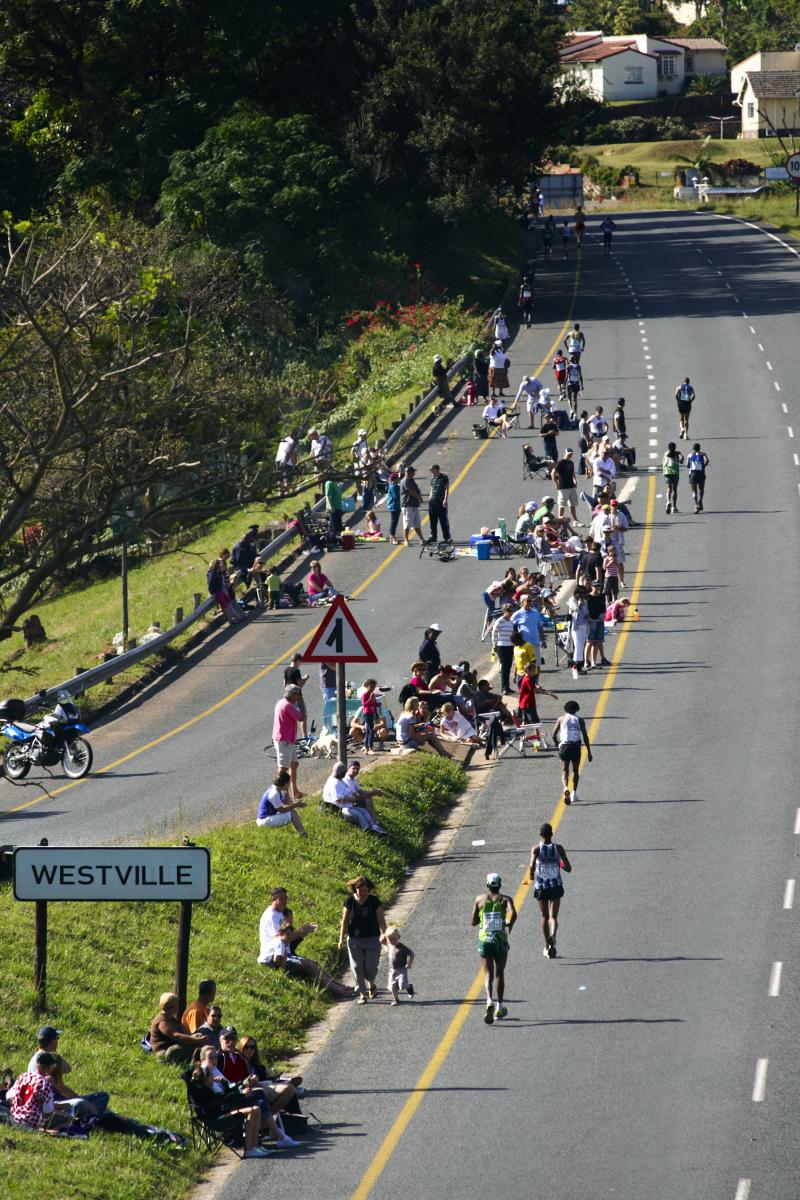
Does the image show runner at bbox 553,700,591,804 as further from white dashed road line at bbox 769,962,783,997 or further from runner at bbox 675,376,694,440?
runner at bbox 675,376,694,440

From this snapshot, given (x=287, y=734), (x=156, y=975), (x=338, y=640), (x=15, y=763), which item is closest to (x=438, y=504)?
(x=15, y=763)

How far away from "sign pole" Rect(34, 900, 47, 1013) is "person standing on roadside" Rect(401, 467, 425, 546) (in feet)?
83.9

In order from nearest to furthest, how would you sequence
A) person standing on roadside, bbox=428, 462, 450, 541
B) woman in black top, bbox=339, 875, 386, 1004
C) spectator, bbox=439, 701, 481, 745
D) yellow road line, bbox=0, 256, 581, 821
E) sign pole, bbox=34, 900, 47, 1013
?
sign pole, bbox=34, 900, 47, 1013 < woman in black top, bbox=339, 875, 386, 1004 < yellow road line, bbox=0, 256, 581, 821 < spectator, bbox=439, 701, 481, 745 < person standing on roadside, bbox=428, 462, 450, 541

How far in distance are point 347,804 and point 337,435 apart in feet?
110

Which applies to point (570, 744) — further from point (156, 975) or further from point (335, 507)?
point (335, 507)

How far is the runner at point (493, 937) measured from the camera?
18.8 metres

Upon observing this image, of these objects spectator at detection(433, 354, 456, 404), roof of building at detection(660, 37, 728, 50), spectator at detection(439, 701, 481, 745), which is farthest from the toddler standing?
roof of building at detection(660, 37, 728, 50)

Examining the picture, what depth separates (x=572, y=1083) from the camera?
1706 centimetres

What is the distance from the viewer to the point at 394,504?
4453cm

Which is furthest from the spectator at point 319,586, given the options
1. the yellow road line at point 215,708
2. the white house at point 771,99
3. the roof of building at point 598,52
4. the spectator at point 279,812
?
the roof of building at point 598,52

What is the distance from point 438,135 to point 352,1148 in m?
58.2

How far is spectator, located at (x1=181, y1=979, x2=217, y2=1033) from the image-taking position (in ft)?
57.7

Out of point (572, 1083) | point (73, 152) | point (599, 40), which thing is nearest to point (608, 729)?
point (572, 1083)

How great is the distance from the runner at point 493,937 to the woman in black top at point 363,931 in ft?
4.12
